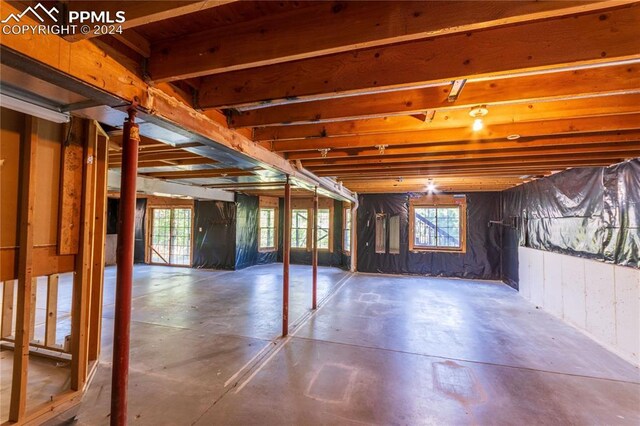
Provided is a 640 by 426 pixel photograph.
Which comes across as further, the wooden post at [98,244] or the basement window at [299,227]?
the basement window at [299,227]

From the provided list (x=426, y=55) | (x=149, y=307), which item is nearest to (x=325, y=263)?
(x=149, y=307)

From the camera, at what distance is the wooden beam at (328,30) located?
1.10m

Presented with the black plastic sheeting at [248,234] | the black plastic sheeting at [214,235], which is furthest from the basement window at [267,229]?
the black plastic sheeting at [214,235]

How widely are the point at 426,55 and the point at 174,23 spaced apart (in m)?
1.33

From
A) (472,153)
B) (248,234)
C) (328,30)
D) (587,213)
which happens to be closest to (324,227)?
(248,234)

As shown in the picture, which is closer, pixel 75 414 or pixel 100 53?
pixel 100 53

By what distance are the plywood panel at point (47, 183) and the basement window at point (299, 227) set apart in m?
7.54

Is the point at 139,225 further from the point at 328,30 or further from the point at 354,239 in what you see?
the point at 328,30

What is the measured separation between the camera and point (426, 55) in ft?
5.02

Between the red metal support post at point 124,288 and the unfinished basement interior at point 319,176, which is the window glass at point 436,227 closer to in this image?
the unfinished basement interior at point 319,176

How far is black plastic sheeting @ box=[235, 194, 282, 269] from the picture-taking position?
8273 mm

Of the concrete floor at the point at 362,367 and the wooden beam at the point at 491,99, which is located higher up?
the wooden beam at the point at 491,99

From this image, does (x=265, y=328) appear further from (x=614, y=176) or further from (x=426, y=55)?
(x=614, y=176)

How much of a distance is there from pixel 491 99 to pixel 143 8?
76.7 inches
